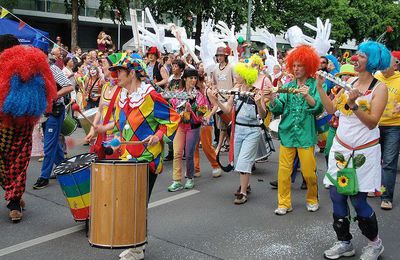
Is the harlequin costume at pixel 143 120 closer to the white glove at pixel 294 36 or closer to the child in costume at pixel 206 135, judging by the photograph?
the child in costume at pixel 206 135

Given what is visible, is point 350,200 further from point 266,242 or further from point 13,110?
point 13,110

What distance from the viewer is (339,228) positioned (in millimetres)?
4336

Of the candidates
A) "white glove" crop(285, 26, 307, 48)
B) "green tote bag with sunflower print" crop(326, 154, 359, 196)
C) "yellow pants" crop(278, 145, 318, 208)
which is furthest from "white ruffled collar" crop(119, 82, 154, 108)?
"white glove" crop(285, 26, 307, 48)

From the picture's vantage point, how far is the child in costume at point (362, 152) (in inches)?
162

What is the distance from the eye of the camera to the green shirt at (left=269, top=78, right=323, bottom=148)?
551 cm

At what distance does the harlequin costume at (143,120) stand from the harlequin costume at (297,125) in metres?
1.73

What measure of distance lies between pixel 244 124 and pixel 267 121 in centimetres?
284

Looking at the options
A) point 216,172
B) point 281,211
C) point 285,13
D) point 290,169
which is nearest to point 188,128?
point 216,172

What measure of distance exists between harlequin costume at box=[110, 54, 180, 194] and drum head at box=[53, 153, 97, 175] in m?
0.48

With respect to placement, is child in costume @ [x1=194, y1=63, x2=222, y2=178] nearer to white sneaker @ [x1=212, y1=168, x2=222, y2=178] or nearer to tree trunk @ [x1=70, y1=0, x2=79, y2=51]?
white sneaker @ [x1=212, y1=168, x2=222, y2=178]

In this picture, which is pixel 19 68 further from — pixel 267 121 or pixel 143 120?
pixel 267 121

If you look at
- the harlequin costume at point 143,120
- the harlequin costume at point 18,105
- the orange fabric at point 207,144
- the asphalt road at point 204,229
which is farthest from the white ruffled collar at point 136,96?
the orange fabric at point 207,144

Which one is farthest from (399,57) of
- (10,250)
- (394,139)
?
(10,250)

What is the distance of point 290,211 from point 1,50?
148 inches
